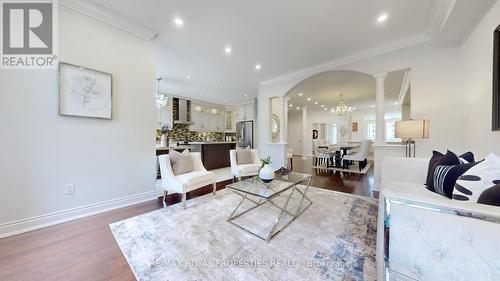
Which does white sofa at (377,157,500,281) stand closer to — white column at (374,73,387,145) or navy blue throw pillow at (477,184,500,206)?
navy blue throw pillow at (477,184,500,206)

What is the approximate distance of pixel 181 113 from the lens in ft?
23.2

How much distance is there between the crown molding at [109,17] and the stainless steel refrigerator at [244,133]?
5.64 m

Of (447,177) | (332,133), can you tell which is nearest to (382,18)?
(447,177)

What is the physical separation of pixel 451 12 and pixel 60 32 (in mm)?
4753

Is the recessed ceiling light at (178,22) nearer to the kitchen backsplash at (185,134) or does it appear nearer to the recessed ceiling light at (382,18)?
the recessed ceiling light at (382,18)

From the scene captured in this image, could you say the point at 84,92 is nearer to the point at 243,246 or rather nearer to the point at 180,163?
the point at 180,163

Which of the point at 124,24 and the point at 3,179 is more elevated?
the point at 124,24

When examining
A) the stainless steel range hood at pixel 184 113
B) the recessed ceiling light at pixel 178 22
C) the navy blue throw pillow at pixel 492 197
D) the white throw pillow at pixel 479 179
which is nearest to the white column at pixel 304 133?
the stainless steel range hood at pixel 184 113

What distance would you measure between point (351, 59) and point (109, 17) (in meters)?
4.39

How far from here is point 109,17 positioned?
8.07ft

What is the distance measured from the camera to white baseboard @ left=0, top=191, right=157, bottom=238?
74.1 inches

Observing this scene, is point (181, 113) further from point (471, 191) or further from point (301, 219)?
point (471, 191)

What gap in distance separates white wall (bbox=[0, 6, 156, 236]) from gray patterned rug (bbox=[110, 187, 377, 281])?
2.80ft

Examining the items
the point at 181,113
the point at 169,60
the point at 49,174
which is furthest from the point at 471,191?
the point at 181,113
